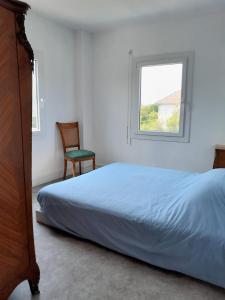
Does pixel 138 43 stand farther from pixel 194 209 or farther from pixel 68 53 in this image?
pixel 194 209

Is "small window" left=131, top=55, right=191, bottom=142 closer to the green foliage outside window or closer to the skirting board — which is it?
the green foliage outside window

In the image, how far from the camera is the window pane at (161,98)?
3732 millimetres

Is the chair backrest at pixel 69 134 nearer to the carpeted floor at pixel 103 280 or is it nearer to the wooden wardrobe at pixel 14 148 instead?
the carpeted floor at pixel 103 280

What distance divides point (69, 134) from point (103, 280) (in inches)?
109

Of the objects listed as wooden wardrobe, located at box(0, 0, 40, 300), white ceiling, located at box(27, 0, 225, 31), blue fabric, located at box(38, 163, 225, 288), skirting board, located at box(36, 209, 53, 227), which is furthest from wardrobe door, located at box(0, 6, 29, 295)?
white ceiling, located at box(27, 0, 225, 31)

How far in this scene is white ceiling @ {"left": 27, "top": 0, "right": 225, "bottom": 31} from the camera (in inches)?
119

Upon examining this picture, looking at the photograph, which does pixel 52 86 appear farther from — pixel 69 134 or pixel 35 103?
pixel 69 134

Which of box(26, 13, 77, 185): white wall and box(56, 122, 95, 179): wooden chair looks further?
box(56, 122, 95, 179): wooden chair

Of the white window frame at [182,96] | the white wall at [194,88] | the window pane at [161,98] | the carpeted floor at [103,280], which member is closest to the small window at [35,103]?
the white wall at [194,88]

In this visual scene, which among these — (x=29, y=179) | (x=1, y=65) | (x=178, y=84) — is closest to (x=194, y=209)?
(x=29, y=179)

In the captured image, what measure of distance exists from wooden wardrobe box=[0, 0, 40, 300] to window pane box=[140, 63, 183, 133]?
278cm

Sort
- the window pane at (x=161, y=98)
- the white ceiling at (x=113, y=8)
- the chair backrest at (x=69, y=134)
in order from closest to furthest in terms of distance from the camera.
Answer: the white ceiling at (x=113, y=8)
the window pane at (x=161, y=98)
the chair backrest at (x=69, y=134)

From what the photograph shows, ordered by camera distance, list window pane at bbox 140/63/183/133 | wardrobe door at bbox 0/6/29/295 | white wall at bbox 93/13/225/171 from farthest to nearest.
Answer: window pane at bbox 140/63/183/133
white wall at bbox 93/13/225/171
wardrobe door at bbox 0/6/29/295

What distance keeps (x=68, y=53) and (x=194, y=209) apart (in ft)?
10.9
